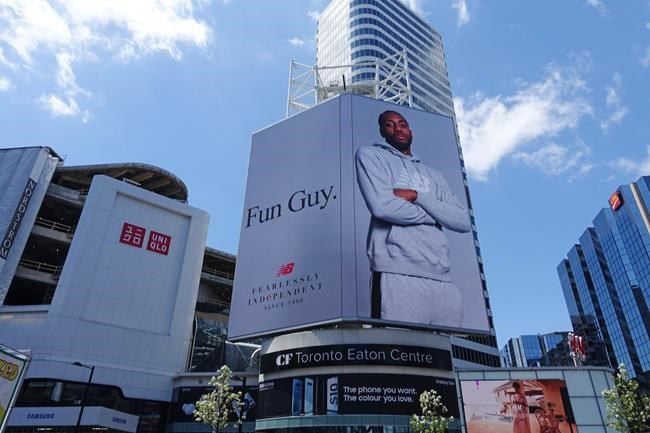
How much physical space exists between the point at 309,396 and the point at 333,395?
73.1 inches

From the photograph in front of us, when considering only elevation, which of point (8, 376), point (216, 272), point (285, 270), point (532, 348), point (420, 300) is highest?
point (532, 348)

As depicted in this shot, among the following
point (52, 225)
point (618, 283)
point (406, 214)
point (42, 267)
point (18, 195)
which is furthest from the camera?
point (618, 283)

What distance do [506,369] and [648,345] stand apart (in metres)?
97.5

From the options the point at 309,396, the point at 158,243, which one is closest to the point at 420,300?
the point at 309,396

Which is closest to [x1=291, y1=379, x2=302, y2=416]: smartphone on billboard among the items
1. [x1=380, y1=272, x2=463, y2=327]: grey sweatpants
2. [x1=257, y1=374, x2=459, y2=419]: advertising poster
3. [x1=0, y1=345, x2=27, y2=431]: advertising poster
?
[x1=257, y1=374, x2=459, y2=419]: advertising poster

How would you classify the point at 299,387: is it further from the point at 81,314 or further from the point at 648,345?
the point at 648,345

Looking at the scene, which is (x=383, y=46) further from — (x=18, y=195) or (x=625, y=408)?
(x=625, y=408)

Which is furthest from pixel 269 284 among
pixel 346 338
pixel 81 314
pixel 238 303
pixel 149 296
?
pixel 81 314

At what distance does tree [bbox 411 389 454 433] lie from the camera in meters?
27.6

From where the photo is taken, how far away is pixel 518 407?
2792 cm

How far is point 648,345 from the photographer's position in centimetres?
10275

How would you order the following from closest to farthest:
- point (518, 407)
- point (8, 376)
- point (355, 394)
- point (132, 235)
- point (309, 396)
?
1. point (8, 376)
2. point (518, 407)
3. point (355, 394)
4. point (309, 396)
5. point (132, 235)

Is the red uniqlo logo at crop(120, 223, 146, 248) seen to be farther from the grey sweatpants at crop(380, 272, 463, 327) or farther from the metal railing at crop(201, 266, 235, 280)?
the grey sweatpants at crop(380, 272, 463, 327)

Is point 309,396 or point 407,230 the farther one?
point 407,230
